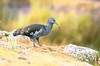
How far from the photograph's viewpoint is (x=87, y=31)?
21.8m

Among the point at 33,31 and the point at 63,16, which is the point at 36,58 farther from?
the point at 63,16

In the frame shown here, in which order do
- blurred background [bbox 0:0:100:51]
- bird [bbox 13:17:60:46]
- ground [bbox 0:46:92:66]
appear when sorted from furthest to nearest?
blurred background [bbox 0:0:100:51] < bird [bbox 13:17:60:46] < ground [bbox 0:46:92:66]

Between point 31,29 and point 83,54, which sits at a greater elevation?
point 31,29

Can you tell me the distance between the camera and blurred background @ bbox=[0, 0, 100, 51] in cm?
2083

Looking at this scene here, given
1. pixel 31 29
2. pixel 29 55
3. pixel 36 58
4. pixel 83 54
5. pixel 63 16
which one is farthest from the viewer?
pixel 63 16

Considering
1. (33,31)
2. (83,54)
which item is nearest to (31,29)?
(33,31)

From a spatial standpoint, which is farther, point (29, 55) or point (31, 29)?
point (31, 29)

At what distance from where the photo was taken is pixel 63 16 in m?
22.6

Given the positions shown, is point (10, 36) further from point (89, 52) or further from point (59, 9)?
point (59, 9)

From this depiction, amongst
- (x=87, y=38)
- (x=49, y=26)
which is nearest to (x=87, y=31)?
(x=87, y=38)

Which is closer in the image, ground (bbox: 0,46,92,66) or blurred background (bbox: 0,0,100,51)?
ground (bbox: 0,46,92,66)

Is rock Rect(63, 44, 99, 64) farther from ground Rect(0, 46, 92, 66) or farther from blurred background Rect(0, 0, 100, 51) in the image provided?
blurred background Rect(0, 0, 100, 51)

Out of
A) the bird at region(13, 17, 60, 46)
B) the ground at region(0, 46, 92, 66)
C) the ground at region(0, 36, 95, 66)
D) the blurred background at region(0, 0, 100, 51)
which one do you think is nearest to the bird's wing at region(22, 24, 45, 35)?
the bird at region(13, 17, 60, 46)

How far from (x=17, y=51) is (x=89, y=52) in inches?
73.4
